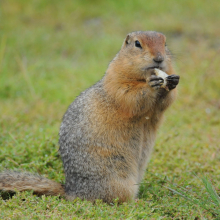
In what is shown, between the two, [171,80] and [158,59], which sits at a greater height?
[158,59]

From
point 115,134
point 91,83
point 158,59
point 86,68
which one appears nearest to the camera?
point 158,59

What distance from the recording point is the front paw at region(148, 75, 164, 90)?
4090 millimetres

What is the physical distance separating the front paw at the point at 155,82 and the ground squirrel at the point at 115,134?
3 centimetres

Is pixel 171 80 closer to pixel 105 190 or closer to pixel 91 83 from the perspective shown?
pixel 105 190

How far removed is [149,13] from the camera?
13648 mm

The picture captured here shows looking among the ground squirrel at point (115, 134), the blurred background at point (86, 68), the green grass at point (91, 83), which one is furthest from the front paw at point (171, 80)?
the green grass at point (91, 83)

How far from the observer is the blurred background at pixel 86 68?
224 inches

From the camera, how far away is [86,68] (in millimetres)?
9609

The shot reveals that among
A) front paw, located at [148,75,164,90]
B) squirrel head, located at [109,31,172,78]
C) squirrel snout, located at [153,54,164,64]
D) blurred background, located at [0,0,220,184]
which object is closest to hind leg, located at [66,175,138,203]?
blurred background, located at [0,0,220,184]

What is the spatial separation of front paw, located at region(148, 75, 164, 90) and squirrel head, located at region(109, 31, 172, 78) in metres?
0.16

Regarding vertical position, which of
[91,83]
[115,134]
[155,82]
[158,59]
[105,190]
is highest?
[158,59]

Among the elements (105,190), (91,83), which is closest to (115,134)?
(105,190)

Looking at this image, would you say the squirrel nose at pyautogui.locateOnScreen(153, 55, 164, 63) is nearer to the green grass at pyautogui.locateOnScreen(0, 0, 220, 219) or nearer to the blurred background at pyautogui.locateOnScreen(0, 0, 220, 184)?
the blurred background at pyautogui.locateOnScreen(0, 0, 220, 184)

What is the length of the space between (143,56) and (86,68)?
5438 mm
